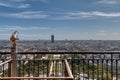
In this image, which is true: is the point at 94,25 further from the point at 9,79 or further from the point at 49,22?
the point at 9,79

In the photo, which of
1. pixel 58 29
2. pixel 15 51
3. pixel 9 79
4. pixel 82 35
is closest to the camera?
pixel 9 79

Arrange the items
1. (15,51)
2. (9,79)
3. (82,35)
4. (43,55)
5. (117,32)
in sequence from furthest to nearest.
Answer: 1. (82,35)
2. (117,32)
3. (43,55)
4. (15,51)
5. (9,79)

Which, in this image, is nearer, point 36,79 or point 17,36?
point 36,79

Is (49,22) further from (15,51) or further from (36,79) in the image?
(36,79)

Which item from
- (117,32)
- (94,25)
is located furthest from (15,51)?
(94,25)

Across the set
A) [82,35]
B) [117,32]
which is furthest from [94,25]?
[117,32]

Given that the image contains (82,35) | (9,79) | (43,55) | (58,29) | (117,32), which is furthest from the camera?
(58,29)

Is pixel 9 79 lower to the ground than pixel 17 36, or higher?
lower

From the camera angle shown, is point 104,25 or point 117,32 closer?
point 117,32

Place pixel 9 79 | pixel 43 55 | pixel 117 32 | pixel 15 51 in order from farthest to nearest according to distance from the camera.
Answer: pixel 117 32
pixel 43 55
pixel 15 51
pixel 9 79
